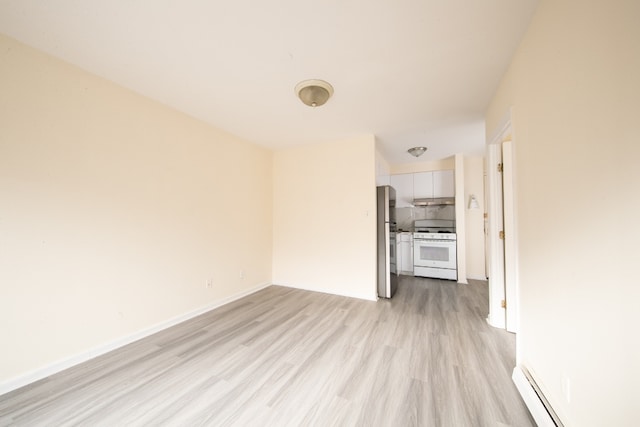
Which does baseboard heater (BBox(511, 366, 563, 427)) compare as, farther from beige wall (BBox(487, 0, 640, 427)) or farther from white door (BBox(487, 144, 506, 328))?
white door (BBox(487, 144, 506, 328))

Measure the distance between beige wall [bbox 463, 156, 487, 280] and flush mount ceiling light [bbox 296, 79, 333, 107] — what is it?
3.70m

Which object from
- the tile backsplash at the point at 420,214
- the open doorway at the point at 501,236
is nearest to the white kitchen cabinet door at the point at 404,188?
the tile backsplash at the point at 420,214

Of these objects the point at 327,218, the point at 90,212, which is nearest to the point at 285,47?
the point at 90,212

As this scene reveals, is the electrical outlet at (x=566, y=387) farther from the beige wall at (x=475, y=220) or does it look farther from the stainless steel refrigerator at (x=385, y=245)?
the beige wall at (x=475, y=220)

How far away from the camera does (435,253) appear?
4355 mm

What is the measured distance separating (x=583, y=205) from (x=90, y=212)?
3.36 meters

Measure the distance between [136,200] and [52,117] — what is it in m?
0.85

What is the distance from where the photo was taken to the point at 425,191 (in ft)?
15.8

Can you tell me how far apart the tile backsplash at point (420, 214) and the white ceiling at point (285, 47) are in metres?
2.73

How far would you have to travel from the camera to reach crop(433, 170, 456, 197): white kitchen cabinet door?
4594 millimetres

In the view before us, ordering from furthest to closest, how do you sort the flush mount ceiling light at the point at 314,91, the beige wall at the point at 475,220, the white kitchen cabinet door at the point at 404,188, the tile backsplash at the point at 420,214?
the white kitchen cabinet door at the point at 404,188 → the tile backsplash at the point at 420,214 → the beige wall at the point at 475,220 → the flush mount ceiling light at the point at 314,91

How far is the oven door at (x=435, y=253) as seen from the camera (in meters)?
4.21

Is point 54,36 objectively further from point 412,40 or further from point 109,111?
point 412,40

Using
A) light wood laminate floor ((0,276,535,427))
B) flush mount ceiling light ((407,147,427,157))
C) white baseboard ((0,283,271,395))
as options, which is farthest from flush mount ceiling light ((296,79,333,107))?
white baseboard ((0,283,271,395))
